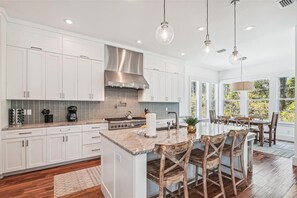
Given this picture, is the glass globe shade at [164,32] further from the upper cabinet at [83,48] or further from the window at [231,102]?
the window at [231,102]

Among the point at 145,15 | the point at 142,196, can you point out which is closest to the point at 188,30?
the point at 145,15

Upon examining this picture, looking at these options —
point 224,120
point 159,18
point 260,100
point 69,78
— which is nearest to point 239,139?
point 159,18

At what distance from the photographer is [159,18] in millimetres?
3182

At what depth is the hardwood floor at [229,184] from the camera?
2.42 meters

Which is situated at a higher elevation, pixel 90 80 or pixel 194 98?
pixel 90 80

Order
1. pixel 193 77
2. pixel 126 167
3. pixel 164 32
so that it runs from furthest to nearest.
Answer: pixel 193 77, pixel 164 32, pixel 126 167

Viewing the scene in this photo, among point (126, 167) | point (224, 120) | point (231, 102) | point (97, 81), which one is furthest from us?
point (231, 102)

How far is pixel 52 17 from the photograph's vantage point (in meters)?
3.13

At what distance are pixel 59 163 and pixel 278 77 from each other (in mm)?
7850

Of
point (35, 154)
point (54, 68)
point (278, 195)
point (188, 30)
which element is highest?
point (188, 30)

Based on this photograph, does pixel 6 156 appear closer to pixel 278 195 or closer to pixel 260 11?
pixel 278 195

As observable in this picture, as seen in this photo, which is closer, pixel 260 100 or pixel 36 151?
pixel 36 151

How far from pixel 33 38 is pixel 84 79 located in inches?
51.9

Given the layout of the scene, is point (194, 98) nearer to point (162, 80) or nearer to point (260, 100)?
point (162, 80)
